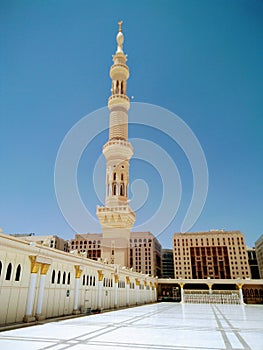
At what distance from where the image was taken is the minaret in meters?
38.7

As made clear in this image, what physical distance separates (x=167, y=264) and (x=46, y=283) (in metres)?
112

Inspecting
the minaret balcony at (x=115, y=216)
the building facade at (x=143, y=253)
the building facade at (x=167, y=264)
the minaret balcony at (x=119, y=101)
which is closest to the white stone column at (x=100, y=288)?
the minaret balcony at (x=115, y=216)

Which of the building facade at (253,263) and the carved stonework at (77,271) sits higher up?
the building facade at (253,263)

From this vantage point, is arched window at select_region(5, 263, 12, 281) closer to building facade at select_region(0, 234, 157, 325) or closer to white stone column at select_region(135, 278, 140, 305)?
building facade at select_region(0, 234, 157, 325)

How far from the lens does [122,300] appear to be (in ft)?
98.5

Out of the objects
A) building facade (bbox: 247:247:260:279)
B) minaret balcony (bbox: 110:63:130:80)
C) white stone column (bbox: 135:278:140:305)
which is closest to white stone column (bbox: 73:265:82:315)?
white stone column (bbox: 135:278:140:305)

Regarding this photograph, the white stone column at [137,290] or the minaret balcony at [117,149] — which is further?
the minaret balcony at [117,149]

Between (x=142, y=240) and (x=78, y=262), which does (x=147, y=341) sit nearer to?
(x=78, y=262)

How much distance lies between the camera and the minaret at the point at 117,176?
3872 centimetres

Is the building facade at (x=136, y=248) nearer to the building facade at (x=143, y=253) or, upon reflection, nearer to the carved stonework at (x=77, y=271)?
the building facade at (x=143, y=253)

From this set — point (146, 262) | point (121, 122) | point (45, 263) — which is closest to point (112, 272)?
point (45, 263)

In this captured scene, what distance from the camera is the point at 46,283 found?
52.2ft

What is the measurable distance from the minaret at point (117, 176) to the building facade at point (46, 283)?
12135 mm

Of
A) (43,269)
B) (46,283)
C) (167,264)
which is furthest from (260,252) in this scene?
(43,269)
